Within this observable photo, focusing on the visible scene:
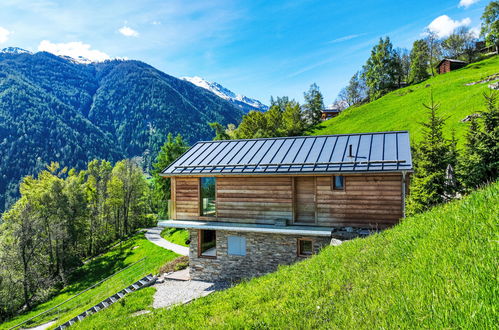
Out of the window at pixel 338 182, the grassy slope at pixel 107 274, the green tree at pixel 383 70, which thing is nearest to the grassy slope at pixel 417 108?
the green tree at pixel 383 70

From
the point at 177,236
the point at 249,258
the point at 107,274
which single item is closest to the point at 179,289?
the point at 249,258

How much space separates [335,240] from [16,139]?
6512 inches

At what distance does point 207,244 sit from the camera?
2067cm

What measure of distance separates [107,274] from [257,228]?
81.5ft

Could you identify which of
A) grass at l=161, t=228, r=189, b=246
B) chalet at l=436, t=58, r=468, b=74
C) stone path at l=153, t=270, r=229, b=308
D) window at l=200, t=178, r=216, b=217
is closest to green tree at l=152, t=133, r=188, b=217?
grass at l=161, t=228, r=189, b=246

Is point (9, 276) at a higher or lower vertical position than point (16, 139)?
lower

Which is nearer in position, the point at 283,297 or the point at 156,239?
the point at 283,297

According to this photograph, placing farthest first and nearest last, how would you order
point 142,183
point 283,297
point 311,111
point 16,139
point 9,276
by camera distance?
1. point 16,139
2. point 311,111
3. point 142,183
4. point 9,276
5. point 283,297

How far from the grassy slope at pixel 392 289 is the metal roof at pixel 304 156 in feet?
22.2

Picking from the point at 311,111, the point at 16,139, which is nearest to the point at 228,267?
the point at 311,111

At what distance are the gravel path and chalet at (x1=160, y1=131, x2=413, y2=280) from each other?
69 cm

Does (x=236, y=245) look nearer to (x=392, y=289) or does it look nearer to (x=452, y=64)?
(x=392, y=289)

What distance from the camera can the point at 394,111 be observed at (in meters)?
50.2

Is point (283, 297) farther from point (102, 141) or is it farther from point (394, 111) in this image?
point (102, 141)
